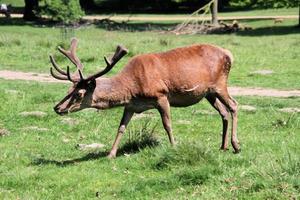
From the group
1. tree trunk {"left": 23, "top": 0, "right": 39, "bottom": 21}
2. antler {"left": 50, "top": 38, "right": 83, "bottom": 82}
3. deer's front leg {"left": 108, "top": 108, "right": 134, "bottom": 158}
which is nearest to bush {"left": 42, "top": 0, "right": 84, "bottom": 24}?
tree trunk {"left": 23, "top": 0, "right": 39, "bottom": 21}

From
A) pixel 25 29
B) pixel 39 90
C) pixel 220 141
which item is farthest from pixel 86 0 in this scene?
pixel 220 141

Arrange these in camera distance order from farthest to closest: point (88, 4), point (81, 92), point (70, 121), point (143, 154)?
point (88, 4), point (70, 121), point (143, 154), point (81, 92)

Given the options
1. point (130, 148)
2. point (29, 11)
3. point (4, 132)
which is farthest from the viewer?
point (29, 11)

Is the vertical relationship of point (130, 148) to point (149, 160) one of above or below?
below

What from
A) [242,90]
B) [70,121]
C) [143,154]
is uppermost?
[143,154]

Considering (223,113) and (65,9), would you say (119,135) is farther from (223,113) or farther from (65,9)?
(65,9)

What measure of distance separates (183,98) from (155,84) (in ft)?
1.89

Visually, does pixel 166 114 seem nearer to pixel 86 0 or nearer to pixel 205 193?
pixel 205 193

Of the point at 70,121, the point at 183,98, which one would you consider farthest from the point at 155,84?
the point at 70,121

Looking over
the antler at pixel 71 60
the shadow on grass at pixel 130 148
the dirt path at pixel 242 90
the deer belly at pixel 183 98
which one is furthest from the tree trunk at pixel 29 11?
the deer belly at pixel 183 98

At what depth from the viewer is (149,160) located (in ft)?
29.0

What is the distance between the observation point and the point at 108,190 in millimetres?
7832

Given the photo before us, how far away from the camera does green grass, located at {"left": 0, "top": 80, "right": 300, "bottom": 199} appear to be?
23.6 feet

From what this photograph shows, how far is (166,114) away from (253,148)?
1415mm
